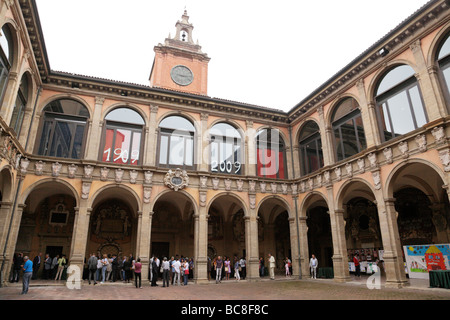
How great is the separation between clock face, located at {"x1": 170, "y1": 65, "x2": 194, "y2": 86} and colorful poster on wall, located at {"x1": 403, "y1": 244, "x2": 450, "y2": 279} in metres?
21.0

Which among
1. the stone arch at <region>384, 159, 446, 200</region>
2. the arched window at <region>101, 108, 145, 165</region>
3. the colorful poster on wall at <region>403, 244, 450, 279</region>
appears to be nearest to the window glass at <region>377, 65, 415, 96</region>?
the stone arch at <region>384, 159, 446, 200</region>

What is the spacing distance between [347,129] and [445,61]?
18.1 feet

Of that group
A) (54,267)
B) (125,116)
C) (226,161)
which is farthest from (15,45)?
(226,161)

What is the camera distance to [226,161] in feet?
61.4

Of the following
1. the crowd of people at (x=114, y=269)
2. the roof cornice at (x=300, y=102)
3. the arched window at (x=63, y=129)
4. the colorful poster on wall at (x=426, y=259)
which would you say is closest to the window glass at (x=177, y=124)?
the roof cornice at (x=300, y=102)

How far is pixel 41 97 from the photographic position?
16.1 metres

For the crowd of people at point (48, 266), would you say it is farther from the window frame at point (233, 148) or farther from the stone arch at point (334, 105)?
the stone arch at point (334, 105)

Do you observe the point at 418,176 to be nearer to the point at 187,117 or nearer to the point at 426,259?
the point at 426,259

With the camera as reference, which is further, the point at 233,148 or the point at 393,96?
the point at 233,148

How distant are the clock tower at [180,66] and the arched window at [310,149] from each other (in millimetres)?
11187

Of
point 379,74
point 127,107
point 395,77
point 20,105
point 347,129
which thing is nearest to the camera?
point 395,77

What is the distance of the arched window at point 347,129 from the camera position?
15625 mm

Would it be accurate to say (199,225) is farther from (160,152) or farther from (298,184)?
(298,184)
